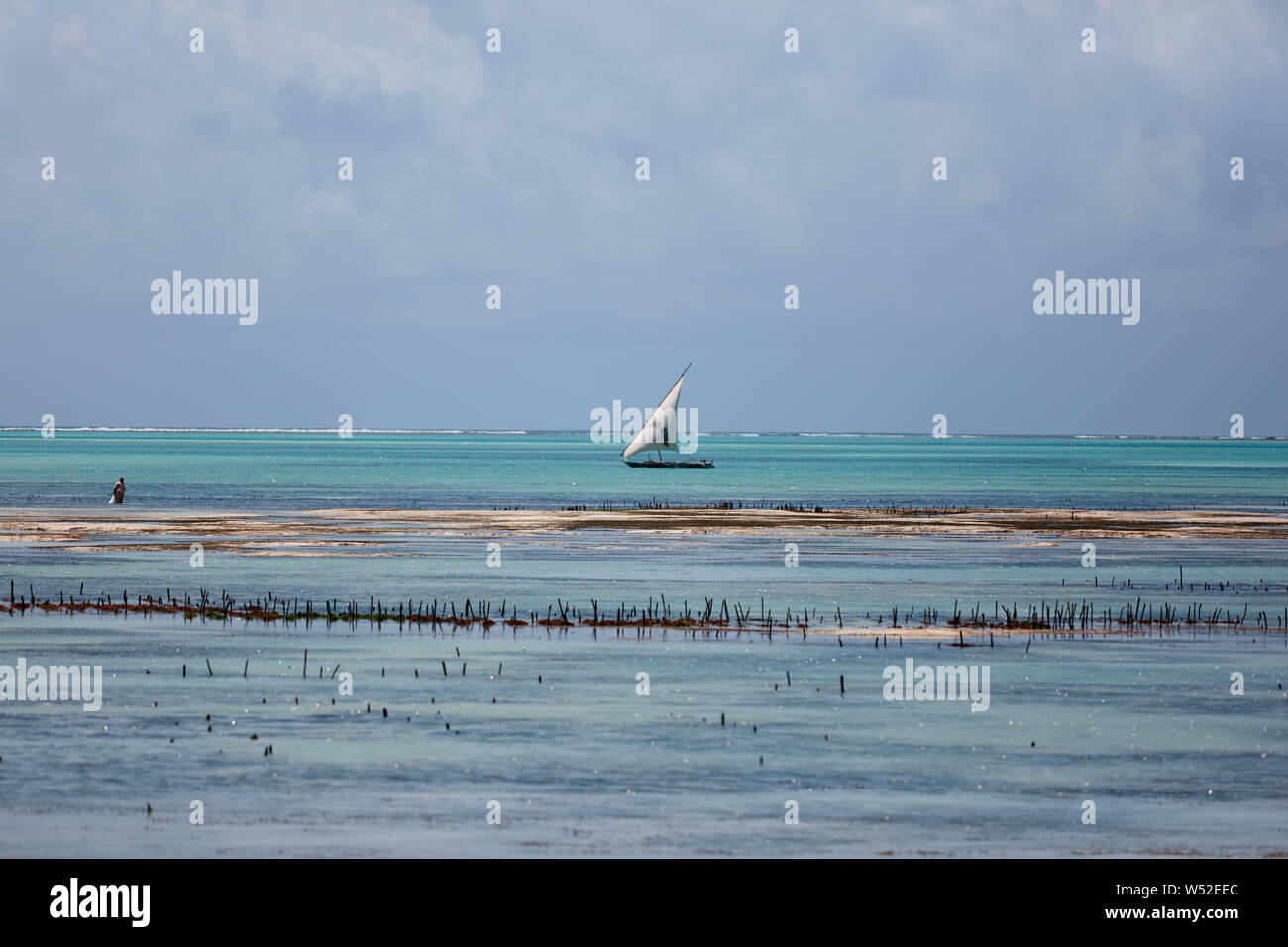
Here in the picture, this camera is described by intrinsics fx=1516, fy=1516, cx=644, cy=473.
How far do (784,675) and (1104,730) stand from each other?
8896 millimetres

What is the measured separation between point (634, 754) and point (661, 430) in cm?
15711

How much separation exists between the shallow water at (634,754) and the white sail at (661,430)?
13722 cm

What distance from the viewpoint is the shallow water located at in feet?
78.5

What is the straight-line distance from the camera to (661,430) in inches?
7333

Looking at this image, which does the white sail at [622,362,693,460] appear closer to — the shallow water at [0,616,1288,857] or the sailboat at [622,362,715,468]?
the sailboat at [622,362,715,468]

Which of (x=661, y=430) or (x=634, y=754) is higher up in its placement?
(x=661, y=430)

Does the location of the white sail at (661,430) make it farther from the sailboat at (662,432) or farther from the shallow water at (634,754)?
the shallow water at (634,754)

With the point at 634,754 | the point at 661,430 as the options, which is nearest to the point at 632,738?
the point at 634,754

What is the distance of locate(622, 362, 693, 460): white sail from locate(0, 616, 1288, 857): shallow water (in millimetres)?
137222

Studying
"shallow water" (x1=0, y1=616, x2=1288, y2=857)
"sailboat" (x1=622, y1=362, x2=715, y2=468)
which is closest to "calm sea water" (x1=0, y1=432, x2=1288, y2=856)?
"shallow water" (x1=0, y1=616, x2=1288, y2=857)

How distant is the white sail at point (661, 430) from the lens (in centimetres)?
18000

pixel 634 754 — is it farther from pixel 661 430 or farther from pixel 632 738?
pixel 661 430

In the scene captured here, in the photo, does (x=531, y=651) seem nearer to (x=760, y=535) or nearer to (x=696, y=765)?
(x=696, y=765)
